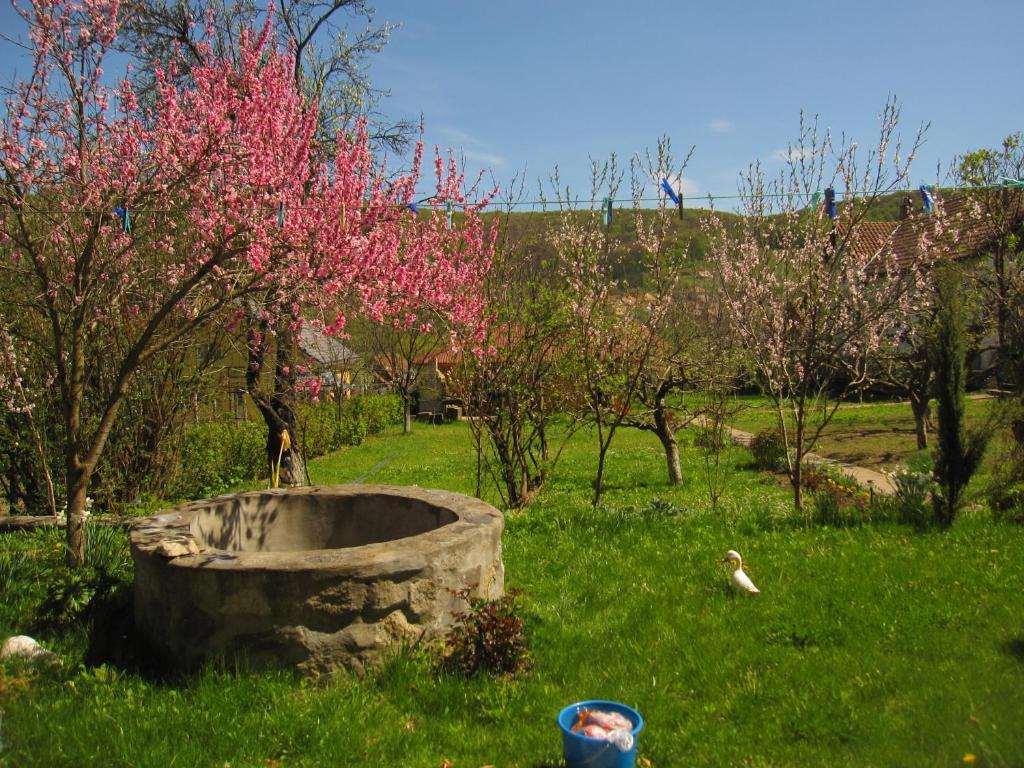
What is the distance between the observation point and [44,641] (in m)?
4.37

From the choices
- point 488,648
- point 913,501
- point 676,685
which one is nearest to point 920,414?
point 913,501

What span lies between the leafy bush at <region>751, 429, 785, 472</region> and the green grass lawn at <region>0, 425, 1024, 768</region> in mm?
7872

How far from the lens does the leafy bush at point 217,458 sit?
10.6 metres

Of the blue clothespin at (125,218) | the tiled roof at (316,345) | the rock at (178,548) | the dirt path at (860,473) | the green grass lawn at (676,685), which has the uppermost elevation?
the blue clothespin at (125,218)

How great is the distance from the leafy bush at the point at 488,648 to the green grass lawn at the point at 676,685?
10cm

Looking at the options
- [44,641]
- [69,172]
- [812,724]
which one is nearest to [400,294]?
[69,172]

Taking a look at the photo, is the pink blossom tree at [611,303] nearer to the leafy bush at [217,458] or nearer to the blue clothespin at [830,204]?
the blue clothespin at [830,204]

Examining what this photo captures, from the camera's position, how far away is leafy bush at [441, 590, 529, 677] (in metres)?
4.13

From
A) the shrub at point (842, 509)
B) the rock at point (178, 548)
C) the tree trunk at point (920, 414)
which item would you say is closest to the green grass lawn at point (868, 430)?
the tree trunk at point (920, 414)

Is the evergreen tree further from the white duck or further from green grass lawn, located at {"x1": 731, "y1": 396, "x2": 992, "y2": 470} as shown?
green grass lawn, located at {"x1": 731, "y1": 396, "x2": 992, "y2": 470}

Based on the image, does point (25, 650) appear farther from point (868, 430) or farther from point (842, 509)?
point (868, 430)

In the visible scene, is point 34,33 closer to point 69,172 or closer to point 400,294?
point 69,172

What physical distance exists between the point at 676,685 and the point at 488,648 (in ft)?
3.38

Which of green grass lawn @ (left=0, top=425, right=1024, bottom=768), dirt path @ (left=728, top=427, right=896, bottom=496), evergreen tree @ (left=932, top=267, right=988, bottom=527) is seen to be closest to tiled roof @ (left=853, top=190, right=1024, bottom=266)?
evergreen tree @ (left=932, top=267, right=988, bottom=527)
